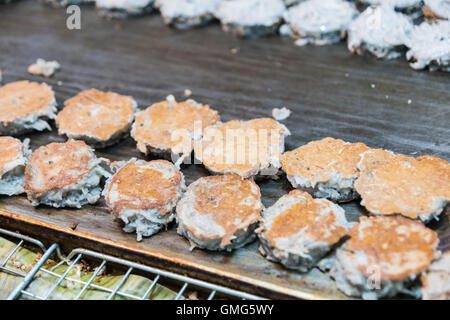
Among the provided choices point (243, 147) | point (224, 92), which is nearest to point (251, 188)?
point (243, 147)

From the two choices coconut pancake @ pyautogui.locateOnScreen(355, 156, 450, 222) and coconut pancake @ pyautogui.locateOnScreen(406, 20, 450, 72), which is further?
coconut pancake @ pyautogui.locateOnScreen(406, 20, 450, 72)

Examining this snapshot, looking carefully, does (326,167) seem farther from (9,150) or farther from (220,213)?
(9,150)

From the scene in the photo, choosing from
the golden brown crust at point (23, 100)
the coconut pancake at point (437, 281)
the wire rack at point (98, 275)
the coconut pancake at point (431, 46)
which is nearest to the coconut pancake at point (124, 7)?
the golden brown crust at point (23, 100)

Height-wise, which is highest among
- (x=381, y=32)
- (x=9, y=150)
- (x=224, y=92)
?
(x=381, y=32)

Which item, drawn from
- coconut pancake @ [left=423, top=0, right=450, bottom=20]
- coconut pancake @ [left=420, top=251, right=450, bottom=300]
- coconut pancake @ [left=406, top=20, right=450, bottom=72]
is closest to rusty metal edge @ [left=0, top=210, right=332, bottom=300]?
coconut pancake @ [left=420, top=251, right=450, bottom=300]

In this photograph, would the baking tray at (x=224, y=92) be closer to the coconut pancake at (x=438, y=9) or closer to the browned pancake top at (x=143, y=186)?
the browned pancake top at (x=143, y=186)

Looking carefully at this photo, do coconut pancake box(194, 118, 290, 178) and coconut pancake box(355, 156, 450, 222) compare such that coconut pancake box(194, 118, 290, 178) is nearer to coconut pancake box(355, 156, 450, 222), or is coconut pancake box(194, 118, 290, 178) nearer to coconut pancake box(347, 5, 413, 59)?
coconut pancake box(355, 156, 450, 222)

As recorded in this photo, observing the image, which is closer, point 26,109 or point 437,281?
point 437,281
